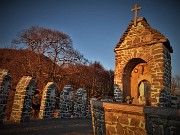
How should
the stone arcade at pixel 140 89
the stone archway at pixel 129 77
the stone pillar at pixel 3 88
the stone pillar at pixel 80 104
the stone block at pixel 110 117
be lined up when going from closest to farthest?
the stone arcade at pixel 140 89
the stone block at pixel 110 117
the stone pillar at pixel 3 88
the stone archway at pixel 129 77
the stone pillar at pixel 80 104

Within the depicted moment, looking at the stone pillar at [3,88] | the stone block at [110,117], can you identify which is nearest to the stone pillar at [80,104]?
the stone pillar at [3,88]

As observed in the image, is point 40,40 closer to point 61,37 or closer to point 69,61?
point 61,37

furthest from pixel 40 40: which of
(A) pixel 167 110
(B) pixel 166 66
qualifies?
(A) pixel 167 110

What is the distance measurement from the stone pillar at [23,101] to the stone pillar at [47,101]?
121 cm

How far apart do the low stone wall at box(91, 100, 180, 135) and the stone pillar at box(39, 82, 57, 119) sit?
13.6 ft

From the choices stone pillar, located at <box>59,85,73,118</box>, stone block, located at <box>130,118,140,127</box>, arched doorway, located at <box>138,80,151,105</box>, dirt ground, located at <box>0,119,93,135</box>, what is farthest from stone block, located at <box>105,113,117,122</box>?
stone pillar, located at <box>59,85,73,118</box>

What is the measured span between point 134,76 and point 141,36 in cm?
232

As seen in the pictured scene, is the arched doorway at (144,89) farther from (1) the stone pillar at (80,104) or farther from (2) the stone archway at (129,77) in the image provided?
(1) the stone pillar at (80,104)

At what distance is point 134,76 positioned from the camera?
28.3ft

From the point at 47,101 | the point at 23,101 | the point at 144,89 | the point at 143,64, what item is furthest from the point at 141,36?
the point at 23,101

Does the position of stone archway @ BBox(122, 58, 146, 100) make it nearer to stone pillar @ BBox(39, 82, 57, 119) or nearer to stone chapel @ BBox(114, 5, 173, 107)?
A: stone chapel @ BBox(114, 5, 173, 107)

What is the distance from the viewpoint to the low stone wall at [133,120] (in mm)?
3842

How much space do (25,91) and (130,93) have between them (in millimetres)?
5602

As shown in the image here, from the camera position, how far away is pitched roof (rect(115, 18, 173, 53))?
705 cm
